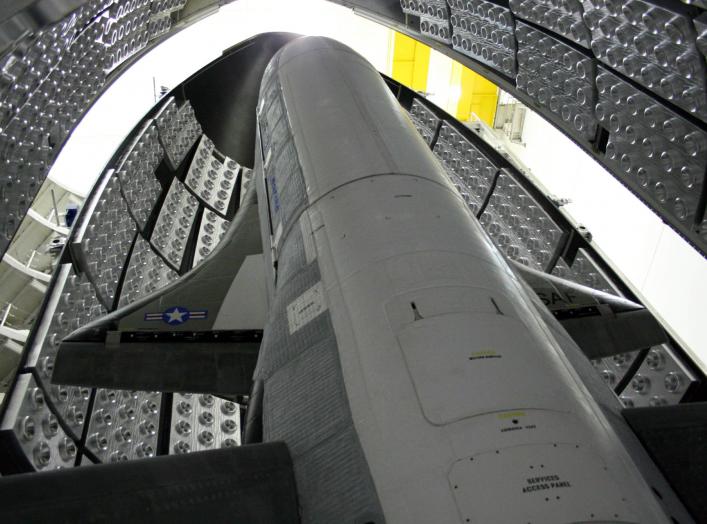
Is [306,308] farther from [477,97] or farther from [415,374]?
[477,97]

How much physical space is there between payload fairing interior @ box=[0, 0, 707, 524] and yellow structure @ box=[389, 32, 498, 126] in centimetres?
781

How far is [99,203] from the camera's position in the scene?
7.39 meters

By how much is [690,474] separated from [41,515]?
284cm

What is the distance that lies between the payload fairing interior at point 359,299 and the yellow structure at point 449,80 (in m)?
7.81

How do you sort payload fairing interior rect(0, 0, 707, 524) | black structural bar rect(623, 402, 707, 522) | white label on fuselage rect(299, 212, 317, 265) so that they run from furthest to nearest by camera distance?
1. white label on fuselage rect(299, 212, 317, 265)
2. black structural bar rect(623, 402, 707, 522)
3. payload fairing interior rect(0, 0, 707, 524)

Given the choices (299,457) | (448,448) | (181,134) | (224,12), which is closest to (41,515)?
(299,457)

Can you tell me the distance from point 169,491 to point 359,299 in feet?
4.58

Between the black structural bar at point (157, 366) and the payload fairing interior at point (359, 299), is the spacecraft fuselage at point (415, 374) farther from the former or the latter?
the black structural bar at point (157, 366)

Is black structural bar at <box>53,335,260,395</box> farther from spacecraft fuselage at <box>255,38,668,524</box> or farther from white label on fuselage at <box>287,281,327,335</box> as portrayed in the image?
white label on fuselage at <box>287,281,327,335</box>

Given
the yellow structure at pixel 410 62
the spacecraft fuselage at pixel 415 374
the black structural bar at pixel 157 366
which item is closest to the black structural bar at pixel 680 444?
the spacecraft fuselage at pixel 415 374

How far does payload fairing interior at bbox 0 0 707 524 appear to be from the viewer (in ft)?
8.33

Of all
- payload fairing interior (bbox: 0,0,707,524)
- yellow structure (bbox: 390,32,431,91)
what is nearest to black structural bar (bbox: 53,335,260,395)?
payload fairing interior (bbox: 0,0,707,524)

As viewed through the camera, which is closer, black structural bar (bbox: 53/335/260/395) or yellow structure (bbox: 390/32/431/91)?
black structural bar (bbox: 53/335/260/395)

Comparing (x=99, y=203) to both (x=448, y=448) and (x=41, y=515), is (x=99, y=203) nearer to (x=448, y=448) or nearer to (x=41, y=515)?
(x=41, y=515)
